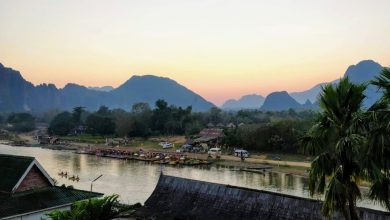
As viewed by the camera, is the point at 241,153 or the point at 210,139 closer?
the point at 241,153

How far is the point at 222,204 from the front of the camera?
70.8 ft

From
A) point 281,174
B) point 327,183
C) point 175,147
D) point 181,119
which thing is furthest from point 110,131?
point 327,183

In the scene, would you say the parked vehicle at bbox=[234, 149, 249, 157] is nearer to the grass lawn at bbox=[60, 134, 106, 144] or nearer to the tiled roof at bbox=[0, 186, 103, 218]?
the grass lawn at bbox=[60, 134, 106, 144]

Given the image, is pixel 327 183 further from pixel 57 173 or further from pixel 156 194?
pixel 57 173

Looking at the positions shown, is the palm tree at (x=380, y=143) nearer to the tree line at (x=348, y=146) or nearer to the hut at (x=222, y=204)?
the tree line at (x=348, y=146)

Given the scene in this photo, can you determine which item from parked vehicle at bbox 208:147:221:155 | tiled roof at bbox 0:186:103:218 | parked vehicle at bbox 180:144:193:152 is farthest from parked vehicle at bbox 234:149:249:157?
tiled roof at bbox 0:186:103:218

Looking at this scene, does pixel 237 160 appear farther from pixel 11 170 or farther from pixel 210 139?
pixel 11 170

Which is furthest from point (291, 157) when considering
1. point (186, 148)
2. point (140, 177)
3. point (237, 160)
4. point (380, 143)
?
point (380, 143)

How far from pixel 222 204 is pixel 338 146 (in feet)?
39.7

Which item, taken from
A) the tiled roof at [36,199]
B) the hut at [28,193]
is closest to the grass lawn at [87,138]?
the hut at [28,193]

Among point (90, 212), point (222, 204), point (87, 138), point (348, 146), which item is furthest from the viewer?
point (87, 138)

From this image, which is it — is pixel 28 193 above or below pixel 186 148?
above

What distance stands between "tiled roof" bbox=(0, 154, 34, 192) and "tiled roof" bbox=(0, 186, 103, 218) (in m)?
0.55

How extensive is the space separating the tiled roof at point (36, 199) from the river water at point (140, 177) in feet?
57.8
